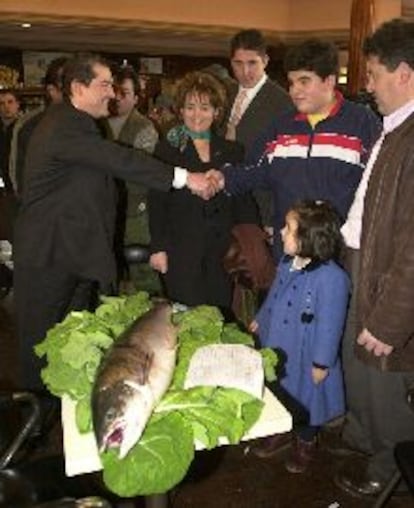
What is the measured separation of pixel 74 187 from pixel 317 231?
45.4 inches

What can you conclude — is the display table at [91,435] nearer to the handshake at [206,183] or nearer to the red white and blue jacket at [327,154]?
the red white and blue jacket at [327,154]

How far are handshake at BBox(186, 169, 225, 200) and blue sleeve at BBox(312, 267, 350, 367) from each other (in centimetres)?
78

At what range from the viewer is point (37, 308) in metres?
3.07

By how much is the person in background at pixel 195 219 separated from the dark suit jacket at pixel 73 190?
207mm

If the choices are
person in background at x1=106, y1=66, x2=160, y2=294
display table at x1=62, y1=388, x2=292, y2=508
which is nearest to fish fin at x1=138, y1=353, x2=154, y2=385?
display table at x1=62, y1=388, x2=292, y2=508

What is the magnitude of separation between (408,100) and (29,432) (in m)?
1.78

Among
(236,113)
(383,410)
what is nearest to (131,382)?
(383,410)

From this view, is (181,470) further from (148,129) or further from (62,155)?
(148,129)

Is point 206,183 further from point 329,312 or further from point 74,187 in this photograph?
point 329,312

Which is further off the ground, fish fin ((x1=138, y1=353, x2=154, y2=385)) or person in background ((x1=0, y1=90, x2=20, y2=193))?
person in background ((x1=0, y1=90, x2=20, y2=193))

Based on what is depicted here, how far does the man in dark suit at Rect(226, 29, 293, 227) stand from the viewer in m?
3.51

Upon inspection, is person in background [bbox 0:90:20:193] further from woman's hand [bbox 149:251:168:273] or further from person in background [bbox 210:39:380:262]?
person in background [bbox 210:39:380:262]

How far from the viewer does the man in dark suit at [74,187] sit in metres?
2.85

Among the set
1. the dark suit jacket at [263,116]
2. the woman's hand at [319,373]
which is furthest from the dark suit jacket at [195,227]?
the woman's hand at [319,373]
